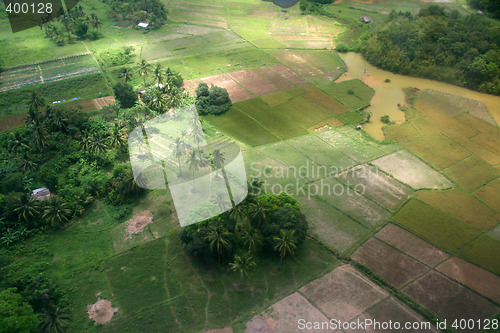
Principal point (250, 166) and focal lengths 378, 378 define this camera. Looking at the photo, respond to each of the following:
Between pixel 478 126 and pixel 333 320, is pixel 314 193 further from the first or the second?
pixel 478 126

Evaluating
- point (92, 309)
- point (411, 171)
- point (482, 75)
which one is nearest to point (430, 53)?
point (482, 75)

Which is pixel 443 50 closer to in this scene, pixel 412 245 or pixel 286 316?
pixel 412 245

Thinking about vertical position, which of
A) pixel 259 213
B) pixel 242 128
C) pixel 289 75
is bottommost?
pixel 242 128

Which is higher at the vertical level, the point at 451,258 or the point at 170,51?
the point at 170,51

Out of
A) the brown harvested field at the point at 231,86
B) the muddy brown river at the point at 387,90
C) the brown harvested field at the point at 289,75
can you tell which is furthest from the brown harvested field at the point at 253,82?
the muddy brown river at the point at 387,90

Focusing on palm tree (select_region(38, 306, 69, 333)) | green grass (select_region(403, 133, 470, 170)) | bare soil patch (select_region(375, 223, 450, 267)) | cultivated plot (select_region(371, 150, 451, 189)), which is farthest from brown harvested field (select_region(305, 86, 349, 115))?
palm tree (select_region(38, 306, 69, 333))

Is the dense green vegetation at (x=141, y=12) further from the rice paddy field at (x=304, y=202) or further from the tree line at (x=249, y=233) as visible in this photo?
the tree line at (x=249, y=233)

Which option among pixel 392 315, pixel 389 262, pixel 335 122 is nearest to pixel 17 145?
pixel 335 122
